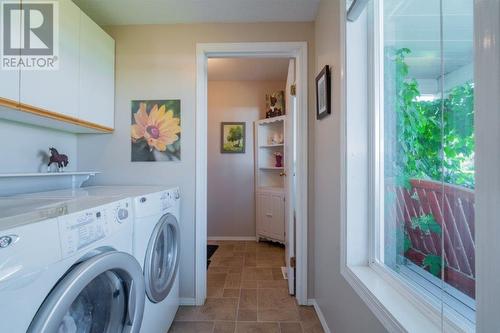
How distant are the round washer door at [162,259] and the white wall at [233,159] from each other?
1.89m

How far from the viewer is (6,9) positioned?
1086mm

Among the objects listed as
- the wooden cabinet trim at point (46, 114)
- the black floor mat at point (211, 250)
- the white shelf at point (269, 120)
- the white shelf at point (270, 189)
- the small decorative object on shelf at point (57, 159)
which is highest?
the white shelf at point (269, 120)

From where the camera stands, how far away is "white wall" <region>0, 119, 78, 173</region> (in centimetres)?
136

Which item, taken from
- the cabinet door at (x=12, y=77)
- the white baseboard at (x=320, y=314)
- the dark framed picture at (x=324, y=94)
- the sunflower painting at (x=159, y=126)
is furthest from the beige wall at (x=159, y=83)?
the white baseboard at (x=320, y=314)

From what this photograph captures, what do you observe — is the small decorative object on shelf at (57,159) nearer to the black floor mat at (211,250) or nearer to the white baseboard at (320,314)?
the black floor mat at (211,250)

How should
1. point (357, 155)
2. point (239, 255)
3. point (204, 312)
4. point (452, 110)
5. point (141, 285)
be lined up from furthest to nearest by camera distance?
point (239, 255) → point (204, 312) → point (357, 155) → point (141, 285) → point (452, 110)

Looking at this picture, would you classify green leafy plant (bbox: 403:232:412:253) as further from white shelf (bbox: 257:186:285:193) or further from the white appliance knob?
white shelf (bbox: 257:186:285:193)

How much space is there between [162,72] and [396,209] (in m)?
1.86

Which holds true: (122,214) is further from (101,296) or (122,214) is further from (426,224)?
(426,224)

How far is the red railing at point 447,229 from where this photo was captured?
2.16ft

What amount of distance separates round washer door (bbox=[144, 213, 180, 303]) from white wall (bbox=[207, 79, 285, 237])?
6.21 feet

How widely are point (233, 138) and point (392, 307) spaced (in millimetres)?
2907

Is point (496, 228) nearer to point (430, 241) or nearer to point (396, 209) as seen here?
point (430, 241)

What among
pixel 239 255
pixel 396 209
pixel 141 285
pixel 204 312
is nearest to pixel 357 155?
pixel 396 209
